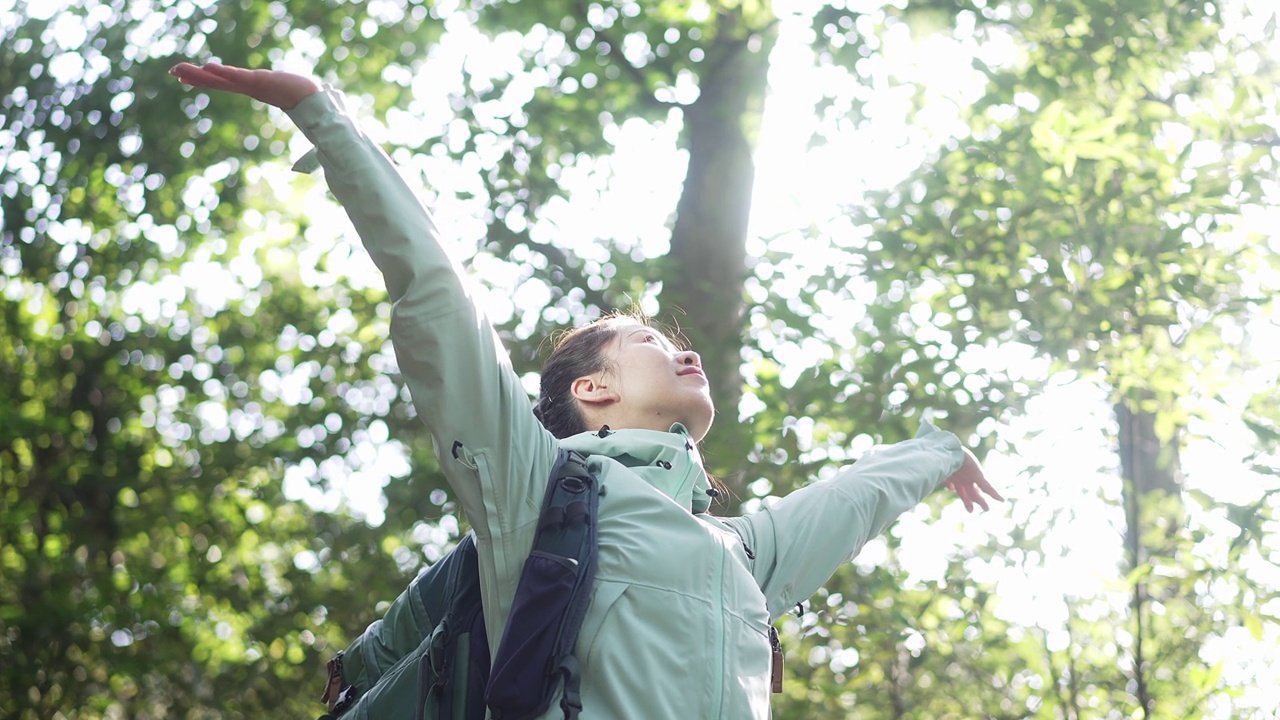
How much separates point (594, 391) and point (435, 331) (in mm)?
599

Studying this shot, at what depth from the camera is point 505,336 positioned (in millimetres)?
5160

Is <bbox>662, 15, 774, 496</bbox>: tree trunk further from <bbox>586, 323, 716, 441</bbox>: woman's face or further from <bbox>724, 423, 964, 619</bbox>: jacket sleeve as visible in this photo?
<bbox>586, 323, 716, 441</bbox>: woman's face

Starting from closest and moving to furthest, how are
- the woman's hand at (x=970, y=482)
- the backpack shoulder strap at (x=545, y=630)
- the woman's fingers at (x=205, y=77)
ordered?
the backpack shoulder strap at (x=545, y=630)
the woman's fingers at (x=205, y=77)
the woman's hand at (x=970, y=482)

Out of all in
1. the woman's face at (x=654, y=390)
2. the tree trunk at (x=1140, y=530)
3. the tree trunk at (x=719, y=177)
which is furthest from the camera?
the tree trunk at (x=719, y=177)

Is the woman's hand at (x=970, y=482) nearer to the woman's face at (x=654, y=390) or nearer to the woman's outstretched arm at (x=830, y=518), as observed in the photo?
the woman's outstretched arm at (x=830, y=518)

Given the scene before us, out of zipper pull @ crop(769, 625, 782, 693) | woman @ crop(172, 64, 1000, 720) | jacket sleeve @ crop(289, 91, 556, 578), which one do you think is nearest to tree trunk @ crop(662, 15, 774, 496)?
zipper pull @ crop(769, 625, 782, 693)

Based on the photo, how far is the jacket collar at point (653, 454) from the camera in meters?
1.89

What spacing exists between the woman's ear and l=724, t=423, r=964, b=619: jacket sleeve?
0.31 metres

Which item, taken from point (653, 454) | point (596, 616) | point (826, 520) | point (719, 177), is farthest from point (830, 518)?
point (719, 177)

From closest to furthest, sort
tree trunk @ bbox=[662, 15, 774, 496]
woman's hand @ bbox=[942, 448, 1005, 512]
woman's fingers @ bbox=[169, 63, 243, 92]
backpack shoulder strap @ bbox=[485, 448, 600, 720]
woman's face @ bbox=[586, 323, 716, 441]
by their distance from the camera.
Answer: backpack shoulder strap @ bbox=[485, 448, 600, 720]
woman's fingers @ bbox=[169, 63, 243, 92]
woman's face @ bbox=[586, 323, 716, 441]
woman's hand @ bbox=[942, 448, 1005, 512]
tree trunk @ bbox=[662, 15, 774, 496]

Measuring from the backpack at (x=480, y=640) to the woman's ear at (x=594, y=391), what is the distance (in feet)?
0.99

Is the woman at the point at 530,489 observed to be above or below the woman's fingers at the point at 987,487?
above

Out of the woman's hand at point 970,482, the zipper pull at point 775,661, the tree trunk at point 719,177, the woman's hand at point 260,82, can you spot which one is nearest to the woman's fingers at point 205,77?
the woman's hand at point 260,82

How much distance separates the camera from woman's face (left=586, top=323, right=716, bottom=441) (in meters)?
2.08
